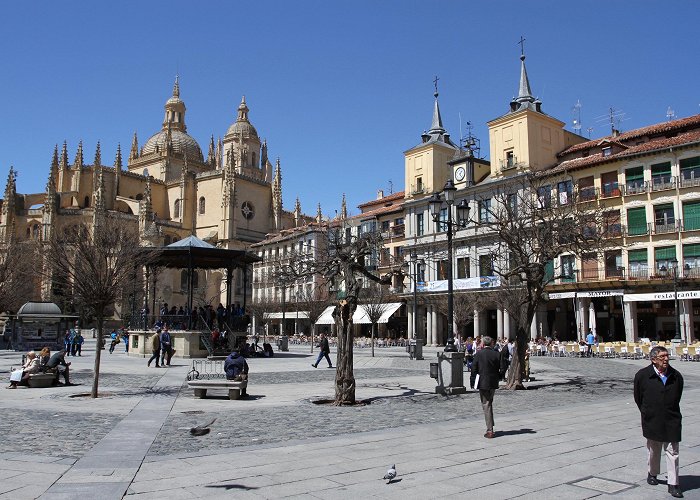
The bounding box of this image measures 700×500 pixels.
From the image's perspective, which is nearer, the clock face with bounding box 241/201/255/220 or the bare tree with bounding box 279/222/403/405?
the bare tree with bounding box 279/222/403/405

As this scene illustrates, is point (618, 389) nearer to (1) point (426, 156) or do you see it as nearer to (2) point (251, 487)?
(2) point (251, 487)

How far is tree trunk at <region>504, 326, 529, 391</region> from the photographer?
15.8 m

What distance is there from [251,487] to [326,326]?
54492 mm

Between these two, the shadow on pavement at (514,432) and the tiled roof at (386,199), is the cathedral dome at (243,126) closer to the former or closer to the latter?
the tiled roof at (386,199)

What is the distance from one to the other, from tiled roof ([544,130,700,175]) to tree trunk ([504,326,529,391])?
2291cm

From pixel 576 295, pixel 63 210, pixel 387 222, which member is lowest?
pixel 576 295

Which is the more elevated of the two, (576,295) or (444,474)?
(576,295)

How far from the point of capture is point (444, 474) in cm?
645

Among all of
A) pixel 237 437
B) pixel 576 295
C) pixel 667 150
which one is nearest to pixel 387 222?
pixel 576 295

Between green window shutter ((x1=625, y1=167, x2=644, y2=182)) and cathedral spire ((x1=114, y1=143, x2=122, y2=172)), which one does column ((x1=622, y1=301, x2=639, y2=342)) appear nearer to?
green window shutter ((x1=625, y1=167, x2=644, y2=182))

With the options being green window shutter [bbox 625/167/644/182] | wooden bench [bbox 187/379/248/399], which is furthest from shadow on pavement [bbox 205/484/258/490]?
green window shutter [bbox 625/167/644/182]

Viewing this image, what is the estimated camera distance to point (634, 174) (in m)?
37.1

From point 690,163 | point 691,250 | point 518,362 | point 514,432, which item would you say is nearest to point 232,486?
point 514,432

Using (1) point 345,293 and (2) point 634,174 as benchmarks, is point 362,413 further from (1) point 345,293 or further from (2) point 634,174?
(2) point 634,174
